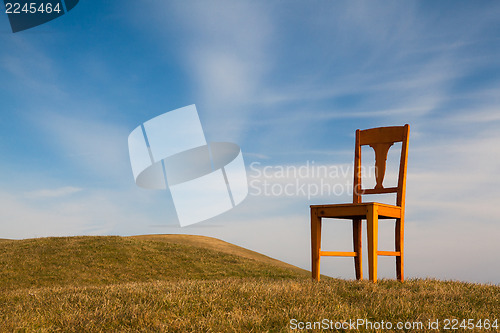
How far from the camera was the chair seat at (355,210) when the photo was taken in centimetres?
596

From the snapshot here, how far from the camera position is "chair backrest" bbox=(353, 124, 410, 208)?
6.54m

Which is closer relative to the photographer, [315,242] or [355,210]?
[355,210]

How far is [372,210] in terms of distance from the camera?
5867 mm

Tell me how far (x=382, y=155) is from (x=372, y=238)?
1463 mm

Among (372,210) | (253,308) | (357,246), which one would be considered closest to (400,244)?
(357,246)

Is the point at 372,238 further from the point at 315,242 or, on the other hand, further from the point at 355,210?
the point at 315,242

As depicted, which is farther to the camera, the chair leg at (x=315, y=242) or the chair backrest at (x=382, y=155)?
the chair backrest at (x=382, y=155)

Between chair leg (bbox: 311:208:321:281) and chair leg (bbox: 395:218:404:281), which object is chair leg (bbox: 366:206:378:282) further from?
chair leg (bbox: 395:218:404:281)

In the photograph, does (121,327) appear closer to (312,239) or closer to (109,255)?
(312,239)

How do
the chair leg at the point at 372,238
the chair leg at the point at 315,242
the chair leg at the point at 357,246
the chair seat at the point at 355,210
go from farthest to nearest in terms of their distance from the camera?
1. the chair leg at the point at 357,246
2. the chair leg at the point at 315,242
3. the chair seat at the point at 355,210
4. the chair leg at the point at 372,238

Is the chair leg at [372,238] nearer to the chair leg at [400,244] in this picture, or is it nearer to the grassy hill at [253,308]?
the grassy hill at [253,308]

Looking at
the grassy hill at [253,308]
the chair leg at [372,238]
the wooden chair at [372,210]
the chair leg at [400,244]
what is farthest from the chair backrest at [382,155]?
the grassy hill at [253,308]

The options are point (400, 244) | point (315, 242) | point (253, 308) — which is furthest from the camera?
point (400, 244)

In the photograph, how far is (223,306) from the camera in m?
4.33
